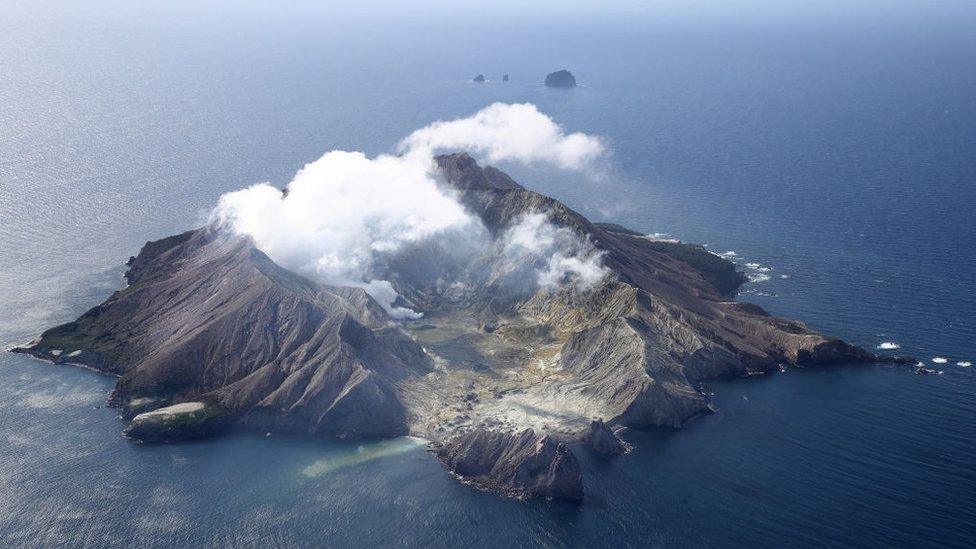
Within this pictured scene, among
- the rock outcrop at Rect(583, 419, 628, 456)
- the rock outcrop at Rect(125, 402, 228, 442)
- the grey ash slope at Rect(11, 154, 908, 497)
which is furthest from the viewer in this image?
the grey ash slope at Rect(11, 154, 908, 497)

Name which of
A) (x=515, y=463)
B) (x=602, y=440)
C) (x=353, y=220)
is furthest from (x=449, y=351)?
(x=353, y=220)

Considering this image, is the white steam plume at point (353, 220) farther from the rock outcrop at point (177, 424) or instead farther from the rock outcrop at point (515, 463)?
the rock outcrop at point (515, 463)

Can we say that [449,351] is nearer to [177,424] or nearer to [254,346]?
[254,346]

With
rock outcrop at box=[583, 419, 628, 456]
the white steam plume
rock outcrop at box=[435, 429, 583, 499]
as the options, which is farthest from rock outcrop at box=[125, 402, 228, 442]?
rock outcrop at box=[583, 419, 628, 456]

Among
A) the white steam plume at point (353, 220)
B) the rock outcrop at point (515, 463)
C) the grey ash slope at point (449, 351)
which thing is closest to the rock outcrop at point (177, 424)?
the grey ash slope at point (449, 351)

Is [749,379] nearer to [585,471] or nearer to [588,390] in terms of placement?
[588,390]

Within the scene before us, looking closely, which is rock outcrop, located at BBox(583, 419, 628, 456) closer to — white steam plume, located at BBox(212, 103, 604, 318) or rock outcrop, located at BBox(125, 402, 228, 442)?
white steam plume, located at BBox(212, 103, 604, 318)

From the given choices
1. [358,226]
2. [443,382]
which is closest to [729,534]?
[443,382]
